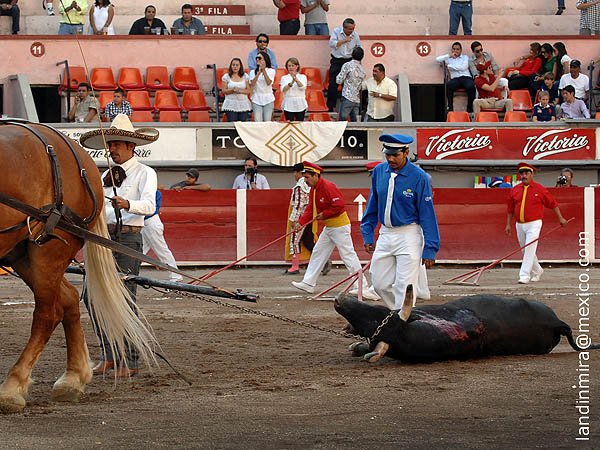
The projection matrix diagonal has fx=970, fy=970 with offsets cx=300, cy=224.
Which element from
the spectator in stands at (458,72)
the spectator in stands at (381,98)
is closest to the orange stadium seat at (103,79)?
the spectator in stands at (381,98)

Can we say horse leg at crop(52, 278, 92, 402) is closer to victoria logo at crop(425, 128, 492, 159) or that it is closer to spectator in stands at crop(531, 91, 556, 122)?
victoria logo at crop(425, 128, 492, 159)

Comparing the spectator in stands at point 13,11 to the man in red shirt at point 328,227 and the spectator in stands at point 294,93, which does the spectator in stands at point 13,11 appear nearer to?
the spectator in stands at point 294,93

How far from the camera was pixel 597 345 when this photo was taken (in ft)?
22.5

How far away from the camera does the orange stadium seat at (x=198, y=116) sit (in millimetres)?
17375

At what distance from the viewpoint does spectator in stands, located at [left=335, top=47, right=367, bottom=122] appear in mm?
17172

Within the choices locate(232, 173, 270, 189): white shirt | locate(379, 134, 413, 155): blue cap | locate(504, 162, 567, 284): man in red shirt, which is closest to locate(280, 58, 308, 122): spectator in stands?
locate(232, 173, 270, 189): white shirt

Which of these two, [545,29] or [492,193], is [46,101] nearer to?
[492,193]

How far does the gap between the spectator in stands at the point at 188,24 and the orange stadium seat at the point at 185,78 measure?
0.92m

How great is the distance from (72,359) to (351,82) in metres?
12.2

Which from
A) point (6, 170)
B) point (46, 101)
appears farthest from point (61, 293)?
point (46, 101)

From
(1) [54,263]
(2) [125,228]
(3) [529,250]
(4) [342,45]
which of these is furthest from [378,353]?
(4) [342,45]

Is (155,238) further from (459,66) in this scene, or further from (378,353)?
(459,66)

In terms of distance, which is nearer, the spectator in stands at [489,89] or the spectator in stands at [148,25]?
the spectator in stands at [489,89]

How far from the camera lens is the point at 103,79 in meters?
17.8
